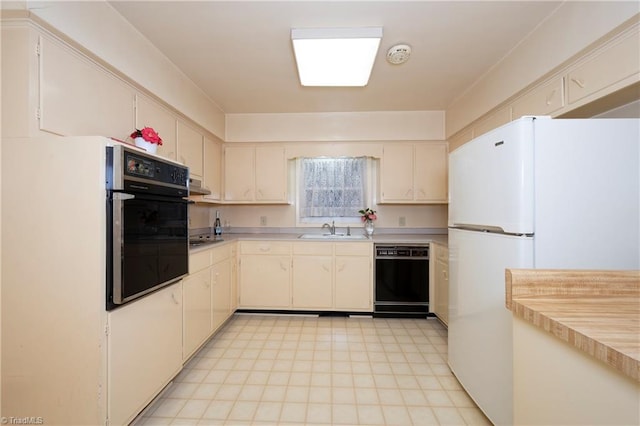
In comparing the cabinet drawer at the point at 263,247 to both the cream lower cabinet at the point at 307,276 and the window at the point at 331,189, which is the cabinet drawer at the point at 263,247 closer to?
the cream lower cabinet at the point at 307,276

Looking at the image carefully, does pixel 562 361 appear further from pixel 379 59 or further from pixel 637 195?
pixel 379 59

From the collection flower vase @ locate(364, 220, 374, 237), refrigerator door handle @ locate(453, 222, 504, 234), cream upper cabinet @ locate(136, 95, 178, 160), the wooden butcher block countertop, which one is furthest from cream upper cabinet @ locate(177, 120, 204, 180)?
the wooden butcher block countertop

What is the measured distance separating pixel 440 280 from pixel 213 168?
2.77 metres

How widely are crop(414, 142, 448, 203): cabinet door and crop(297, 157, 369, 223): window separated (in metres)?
0.65

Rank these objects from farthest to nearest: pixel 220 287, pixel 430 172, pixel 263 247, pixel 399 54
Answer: pixel 430 172 → pixel 263 247 → pixel 220 287 → pixel 399 54

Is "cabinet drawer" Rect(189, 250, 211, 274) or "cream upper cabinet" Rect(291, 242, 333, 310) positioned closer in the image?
"cabinet drawer" Rect(189, 250, 211, 274)

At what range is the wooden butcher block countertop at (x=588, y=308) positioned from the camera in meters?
0.62

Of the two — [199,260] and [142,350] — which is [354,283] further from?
[142,350]

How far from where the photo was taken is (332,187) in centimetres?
353

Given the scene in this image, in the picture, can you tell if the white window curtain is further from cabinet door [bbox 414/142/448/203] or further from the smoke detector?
the smoke detector

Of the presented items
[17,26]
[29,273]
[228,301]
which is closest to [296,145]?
[228,301]

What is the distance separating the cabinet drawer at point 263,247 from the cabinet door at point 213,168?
0.68m

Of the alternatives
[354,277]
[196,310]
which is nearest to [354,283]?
[354,277]

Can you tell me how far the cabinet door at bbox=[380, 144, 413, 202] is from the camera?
3.25m
